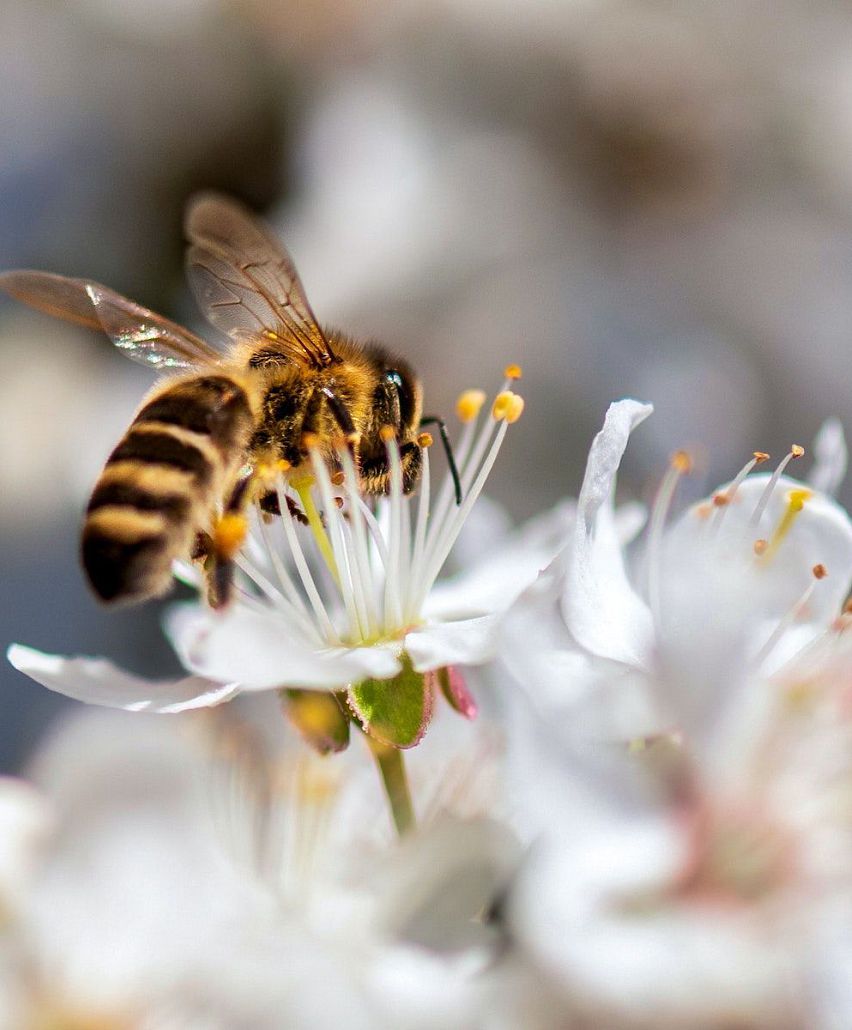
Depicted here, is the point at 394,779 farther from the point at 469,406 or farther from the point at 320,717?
the point at 469,406

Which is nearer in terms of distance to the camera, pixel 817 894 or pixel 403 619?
pixel 817 894

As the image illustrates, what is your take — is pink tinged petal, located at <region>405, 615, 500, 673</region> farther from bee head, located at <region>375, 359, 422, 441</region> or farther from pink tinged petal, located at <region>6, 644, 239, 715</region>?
bee head, located at <region>375, 359, 422, 441</region>

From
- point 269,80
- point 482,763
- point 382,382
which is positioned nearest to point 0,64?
point 269,80

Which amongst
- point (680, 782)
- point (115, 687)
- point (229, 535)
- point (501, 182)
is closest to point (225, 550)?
point (229, 535)

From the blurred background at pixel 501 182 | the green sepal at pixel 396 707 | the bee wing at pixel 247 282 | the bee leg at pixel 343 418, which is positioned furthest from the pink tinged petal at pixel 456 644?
the blurred background at pixel 501 182

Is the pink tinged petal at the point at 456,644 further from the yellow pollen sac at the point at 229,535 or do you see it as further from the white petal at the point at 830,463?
the white petal at the point at 830,463

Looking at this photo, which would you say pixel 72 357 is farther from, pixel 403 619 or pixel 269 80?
pixel 403 619
